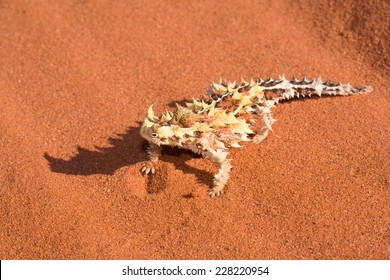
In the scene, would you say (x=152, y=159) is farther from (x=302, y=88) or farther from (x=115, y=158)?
(x=302, y=88)

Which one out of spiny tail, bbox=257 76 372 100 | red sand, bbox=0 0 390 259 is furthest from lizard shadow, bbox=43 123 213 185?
spiny tail, bbox=257 76 372 100

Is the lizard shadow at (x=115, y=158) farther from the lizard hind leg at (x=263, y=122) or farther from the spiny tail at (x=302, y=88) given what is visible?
the spiny tail at (x=302, y=88)

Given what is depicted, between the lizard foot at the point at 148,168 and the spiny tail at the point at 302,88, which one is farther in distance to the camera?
the spiny tail at the point at 302,88

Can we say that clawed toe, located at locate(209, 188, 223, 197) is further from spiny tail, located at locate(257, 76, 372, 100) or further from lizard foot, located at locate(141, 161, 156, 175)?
spiny tail, located at locate(257, 76, 372, 100)

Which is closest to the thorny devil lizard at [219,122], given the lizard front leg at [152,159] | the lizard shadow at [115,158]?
the lizard front leg at [152,159]

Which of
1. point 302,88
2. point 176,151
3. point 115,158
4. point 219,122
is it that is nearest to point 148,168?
point 176,151

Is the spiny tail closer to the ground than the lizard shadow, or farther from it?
farther from it
